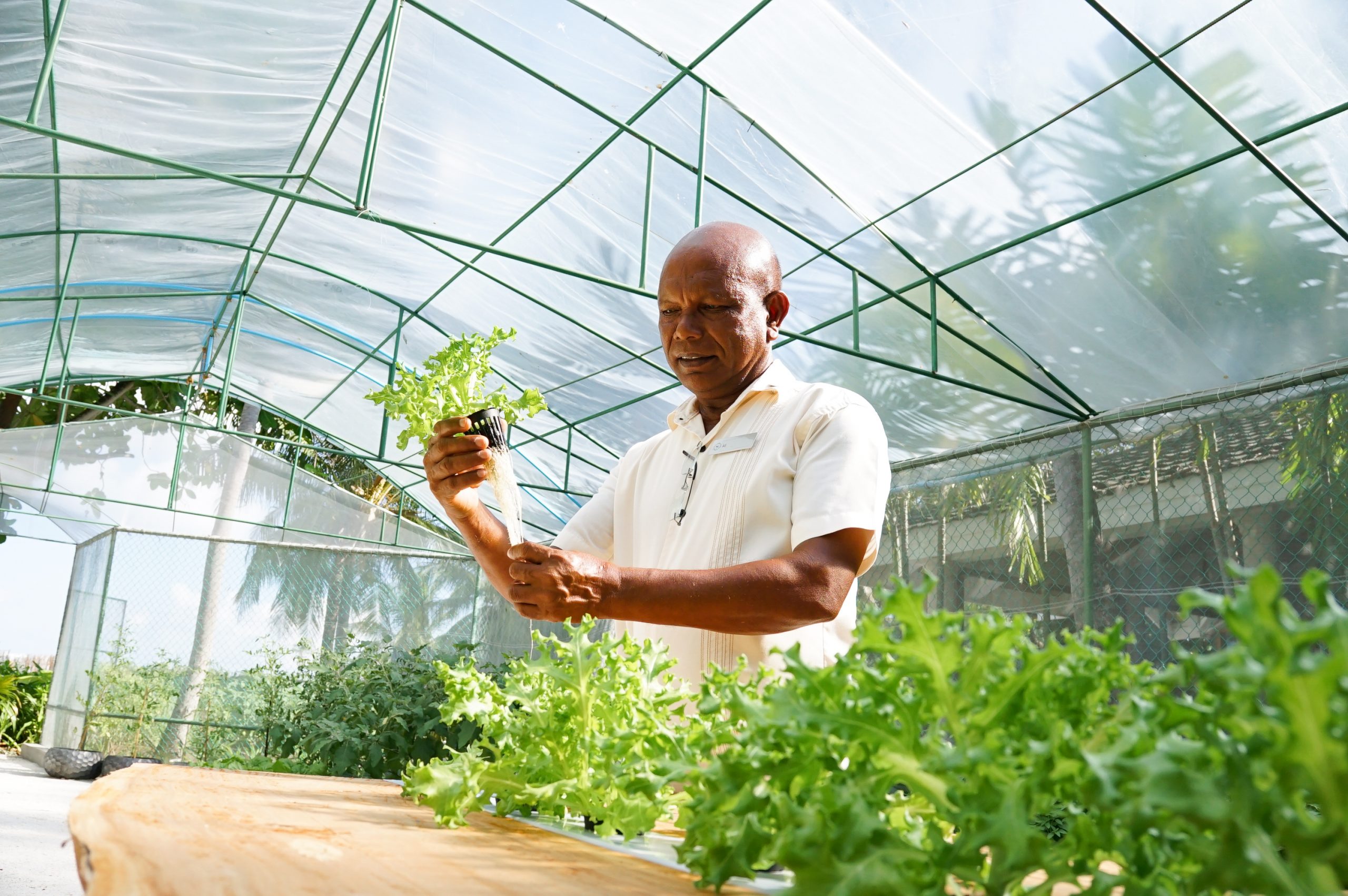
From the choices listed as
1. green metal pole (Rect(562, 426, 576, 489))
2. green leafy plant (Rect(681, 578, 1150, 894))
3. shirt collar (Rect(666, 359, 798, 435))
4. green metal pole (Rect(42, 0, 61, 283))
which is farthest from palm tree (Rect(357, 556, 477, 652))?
green leafy plant (Rect(681, 578, 1150, 894))

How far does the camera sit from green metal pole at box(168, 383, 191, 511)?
9852 mm

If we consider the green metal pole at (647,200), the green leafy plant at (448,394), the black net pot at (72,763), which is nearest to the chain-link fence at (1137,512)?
the green metal pole at (647,200)

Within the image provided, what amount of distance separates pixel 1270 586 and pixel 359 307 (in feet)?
33.0

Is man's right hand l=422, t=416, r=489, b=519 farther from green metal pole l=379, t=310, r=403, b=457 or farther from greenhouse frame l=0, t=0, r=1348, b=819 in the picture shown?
green metal pole l=379, t=310, r=403, b=457

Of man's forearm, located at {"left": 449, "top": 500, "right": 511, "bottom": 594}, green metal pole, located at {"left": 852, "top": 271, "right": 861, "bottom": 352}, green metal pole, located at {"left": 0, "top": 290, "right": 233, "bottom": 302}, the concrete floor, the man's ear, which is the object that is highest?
green metal pole, located at {"left": 0, "top": 290, "right": 233, "bottom": 302}

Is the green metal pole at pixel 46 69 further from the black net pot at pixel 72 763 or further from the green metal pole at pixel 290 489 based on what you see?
the black net pot at pixel 72 763

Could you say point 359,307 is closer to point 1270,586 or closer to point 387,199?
point 387,199

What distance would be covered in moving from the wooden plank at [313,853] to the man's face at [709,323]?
893mm

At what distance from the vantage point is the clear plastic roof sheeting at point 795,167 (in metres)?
4.51

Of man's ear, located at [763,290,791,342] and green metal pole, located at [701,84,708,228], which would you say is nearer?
man's ear, located at [763,290,791,342]

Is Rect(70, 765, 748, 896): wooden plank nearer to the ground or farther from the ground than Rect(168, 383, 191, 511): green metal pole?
nearer to the ground

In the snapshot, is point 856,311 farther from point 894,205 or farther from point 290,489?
point 290,489

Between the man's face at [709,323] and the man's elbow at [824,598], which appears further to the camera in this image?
the man's face at [709,323]

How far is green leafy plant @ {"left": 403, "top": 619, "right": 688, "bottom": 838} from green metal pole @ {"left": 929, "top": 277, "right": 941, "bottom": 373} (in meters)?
4.81
